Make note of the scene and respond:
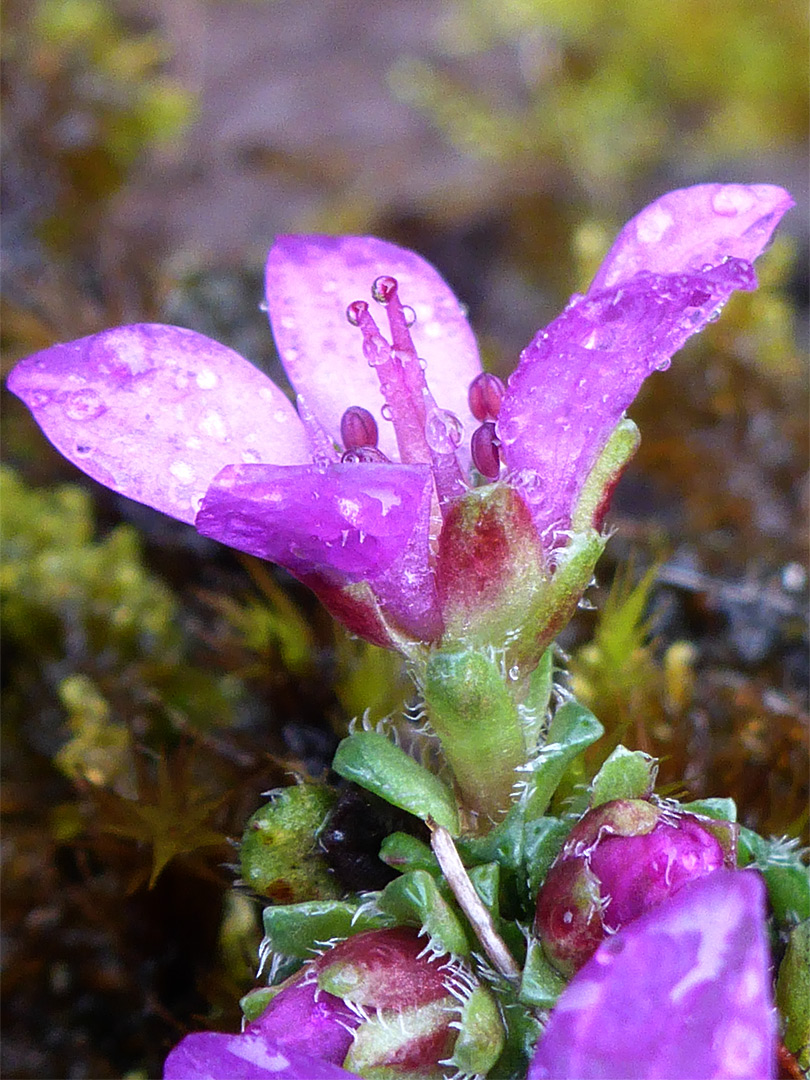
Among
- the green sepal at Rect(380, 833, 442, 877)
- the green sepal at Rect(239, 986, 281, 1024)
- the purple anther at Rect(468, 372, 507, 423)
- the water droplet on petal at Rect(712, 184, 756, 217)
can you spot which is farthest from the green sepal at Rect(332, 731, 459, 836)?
the water droplet on petal at Rect(712, 184, 756, 217)

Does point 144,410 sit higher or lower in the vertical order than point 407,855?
higher

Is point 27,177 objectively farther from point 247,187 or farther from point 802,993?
point 802,993

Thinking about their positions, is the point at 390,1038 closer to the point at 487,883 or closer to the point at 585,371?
the point at 487,883

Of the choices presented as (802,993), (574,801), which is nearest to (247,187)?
(574,801)

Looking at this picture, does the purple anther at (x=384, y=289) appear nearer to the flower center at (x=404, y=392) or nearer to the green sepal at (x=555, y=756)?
the flower center at (x=404, y=392)

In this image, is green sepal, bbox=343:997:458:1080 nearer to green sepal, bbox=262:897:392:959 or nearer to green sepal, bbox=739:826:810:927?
green sepal, bbox=262:897:392:959


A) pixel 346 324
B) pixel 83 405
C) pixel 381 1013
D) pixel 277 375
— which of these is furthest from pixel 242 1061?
pixel 277 375

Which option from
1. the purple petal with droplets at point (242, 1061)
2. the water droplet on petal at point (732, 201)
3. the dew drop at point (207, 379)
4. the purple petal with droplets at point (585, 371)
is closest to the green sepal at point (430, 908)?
the purple petal with droplets at point (242, 1061)

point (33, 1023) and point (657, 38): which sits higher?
point (657, 38)
